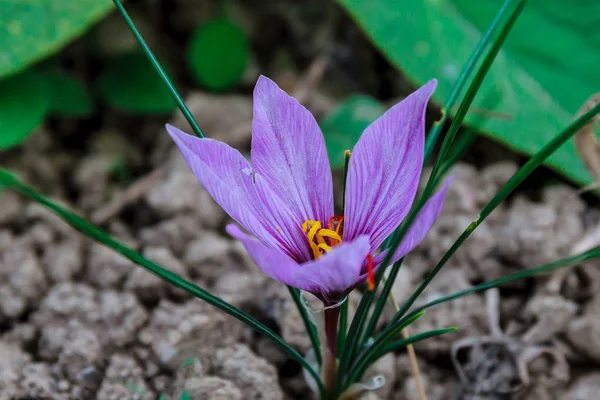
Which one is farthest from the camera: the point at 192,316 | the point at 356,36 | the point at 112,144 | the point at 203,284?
the point at 356,36

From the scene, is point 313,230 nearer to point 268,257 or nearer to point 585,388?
point 268,257

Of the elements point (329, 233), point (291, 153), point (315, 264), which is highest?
point (291, 153)

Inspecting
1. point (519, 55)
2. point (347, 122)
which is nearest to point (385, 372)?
point (347, 122)

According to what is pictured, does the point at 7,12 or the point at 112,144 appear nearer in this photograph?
the point at 7,12

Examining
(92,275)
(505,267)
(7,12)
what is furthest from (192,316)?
(7,12)

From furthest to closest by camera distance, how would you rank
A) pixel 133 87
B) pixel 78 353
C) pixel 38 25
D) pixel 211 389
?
pixel 133 87, pixel 38 25, pixel 78 353, pixel 211 389

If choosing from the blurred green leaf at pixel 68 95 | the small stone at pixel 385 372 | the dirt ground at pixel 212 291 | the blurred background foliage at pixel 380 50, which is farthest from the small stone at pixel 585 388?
the blurred green leaf at pixel 68 95

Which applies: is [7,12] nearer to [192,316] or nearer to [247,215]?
[192,316]
